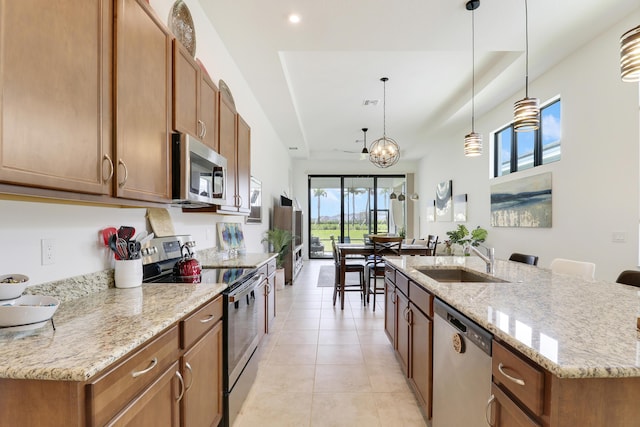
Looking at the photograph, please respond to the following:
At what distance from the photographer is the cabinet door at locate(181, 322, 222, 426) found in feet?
4.38

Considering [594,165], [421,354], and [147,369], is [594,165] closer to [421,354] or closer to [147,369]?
[421,354]

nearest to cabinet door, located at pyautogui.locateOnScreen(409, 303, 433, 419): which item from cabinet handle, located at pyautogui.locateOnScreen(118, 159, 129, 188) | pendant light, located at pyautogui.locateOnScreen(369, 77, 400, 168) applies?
cabinet handle, located at pyautogui.locateOnScreen(118, 159, 129, 188)

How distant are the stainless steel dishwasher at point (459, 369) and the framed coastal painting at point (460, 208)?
5.49 m

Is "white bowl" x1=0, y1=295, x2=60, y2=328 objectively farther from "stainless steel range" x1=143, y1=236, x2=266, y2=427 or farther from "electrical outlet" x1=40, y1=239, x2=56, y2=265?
"stainless steel range" x1=143, y1=236, x2=266, y2=427

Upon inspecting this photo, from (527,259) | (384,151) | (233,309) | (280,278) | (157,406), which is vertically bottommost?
(280,278)

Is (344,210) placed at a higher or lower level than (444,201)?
lower

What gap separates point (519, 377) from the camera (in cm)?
96

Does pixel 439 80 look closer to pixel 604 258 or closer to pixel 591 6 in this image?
pixel 591 6

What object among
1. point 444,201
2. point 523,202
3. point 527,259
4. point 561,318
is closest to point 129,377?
point 561,318

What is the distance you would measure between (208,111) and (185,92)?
0.38m

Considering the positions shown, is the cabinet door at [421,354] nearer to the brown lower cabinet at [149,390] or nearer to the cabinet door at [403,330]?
the cabinet door at [403,330]

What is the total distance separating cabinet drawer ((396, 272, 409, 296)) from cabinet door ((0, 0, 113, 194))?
75.2 inches

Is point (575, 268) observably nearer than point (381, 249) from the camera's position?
Yes

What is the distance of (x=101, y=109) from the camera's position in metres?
1.19
